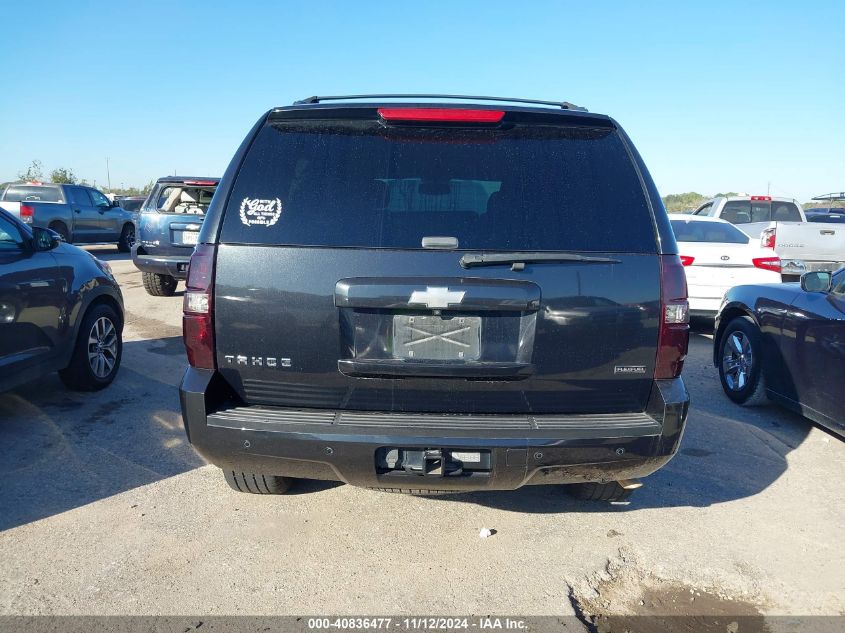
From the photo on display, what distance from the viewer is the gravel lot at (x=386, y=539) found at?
2967 millimetres

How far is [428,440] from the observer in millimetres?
2807

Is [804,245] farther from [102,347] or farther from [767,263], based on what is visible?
[102,347]

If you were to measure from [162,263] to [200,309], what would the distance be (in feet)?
26.5

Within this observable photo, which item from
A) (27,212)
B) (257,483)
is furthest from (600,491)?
(27,212)

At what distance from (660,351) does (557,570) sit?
115cm

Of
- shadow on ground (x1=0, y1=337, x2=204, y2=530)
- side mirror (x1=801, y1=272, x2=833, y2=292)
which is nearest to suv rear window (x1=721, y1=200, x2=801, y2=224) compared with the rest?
side mirror (x1=801, y1=272, x2=833, y2=292)

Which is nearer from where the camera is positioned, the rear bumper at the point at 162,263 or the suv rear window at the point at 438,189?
the suv rear window at the point at 438,189

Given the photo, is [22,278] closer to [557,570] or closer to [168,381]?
[168,381]

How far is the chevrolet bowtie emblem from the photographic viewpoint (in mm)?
2805

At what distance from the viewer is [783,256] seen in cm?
1046

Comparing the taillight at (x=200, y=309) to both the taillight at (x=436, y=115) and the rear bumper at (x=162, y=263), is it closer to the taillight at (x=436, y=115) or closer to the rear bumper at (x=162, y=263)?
the taillight at (x=436, y=115)

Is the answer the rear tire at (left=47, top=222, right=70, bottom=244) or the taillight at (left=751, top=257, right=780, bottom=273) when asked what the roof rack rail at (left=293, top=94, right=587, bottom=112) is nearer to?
the taillight at (left=751, top=257, right=780, bottom=273)

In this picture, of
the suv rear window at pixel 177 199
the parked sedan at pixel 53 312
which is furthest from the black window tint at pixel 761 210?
the parked sedan at pixel 53 312

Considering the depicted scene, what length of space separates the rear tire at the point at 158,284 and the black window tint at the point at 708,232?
8201mm
